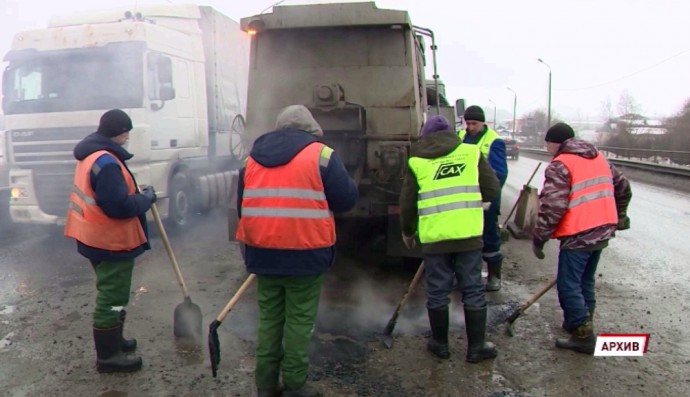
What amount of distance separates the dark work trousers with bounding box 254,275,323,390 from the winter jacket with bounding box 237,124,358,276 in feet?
0.25

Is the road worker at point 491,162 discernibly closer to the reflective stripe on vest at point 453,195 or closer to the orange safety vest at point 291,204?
the reflective stripe on vest at point 453,195

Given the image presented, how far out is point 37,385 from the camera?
11.2ft

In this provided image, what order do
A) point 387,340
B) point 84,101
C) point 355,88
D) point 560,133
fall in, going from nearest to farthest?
point 560,133, point 387,340, point 355,88, point 84,101

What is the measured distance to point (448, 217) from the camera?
11.9ft

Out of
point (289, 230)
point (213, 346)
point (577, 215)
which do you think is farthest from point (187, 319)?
point (577, 215)

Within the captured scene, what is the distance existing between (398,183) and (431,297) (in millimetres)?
1750

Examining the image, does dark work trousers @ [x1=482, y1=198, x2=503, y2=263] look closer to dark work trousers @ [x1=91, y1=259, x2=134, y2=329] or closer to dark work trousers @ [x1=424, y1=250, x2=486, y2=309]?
dark work trousers @ [x1=424, y1=250, x2=486, y2=309]

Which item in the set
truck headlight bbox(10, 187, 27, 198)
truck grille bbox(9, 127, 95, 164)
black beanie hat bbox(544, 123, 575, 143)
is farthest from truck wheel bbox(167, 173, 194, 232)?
black beanie hat bbox(544, 123, 575, 143)

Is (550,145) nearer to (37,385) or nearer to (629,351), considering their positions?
(629,351)

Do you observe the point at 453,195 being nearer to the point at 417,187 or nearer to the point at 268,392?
the point at 417,187

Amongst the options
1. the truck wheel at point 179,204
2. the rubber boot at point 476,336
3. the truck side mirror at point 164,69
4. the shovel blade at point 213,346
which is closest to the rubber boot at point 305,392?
the shovel blade at point 213,346

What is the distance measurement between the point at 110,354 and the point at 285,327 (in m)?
1.26

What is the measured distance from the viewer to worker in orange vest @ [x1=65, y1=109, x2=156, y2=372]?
341cm

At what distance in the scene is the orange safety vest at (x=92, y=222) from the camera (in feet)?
11.3
